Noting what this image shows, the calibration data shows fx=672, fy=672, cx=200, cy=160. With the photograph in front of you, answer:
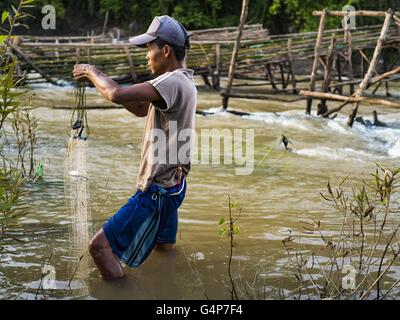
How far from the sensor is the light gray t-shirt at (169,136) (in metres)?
3.87

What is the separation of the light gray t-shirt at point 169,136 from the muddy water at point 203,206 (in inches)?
28.9

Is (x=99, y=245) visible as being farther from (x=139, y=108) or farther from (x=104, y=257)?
(x=139, y=108)

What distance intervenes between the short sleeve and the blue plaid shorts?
1.72 ft

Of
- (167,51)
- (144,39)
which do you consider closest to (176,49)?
(167,51)

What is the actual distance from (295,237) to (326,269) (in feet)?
2.79

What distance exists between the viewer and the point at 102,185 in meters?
7.28

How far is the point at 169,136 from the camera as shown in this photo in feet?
12.9

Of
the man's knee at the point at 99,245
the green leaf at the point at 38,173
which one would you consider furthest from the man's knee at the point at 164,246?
the green leaf at the point at 38,173

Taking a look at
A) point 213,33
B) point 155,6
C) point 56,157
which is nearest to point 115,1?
point 155,6

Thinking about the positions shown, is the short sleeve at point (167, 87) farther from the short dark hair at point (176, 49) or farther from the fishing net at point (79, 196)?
the fishing net at point (79, 196)

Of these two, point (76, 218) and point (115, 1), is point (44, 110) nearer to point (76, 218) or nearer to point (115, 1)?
point (76, 218)

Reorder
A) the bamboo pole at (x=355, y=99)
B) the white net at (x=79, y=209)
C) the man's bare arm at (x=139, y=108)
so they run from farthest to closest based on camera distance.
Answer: the bamboo pole at (x=355, y=99) < the white net at (x=79, y=209) < the man's bare arm at (x=139, y=108)

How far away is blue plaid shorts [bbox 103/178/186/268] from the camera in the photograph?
3.97m

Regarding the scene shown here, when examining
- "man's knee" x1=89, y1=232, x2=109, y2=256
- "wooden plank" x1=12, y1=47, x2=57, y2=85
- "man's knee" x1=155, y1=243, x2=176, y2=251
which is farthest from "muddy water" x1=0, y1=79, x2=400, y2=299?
"wooden plank" x1=12, y1=47, x2=57, y2=85
